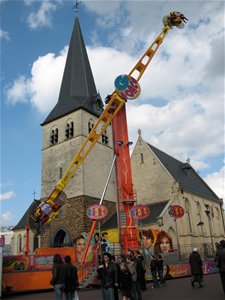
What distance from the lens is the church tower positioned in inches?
1092

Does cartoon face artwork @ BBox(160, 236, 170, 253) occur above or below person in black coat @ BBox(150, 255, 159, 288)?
above

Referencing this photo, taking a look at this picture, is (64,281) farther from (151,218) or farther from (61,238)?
(61,238)

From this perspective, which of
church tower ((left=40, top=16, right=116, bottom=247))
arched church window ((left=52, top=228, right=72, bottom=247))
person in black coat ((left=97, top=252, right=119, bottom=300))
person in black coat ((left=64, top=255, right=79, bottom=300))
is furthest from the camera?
church tower ((left=40, top=16, right=116, bottom=247))

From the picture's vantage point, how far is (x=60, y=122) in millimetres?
33156

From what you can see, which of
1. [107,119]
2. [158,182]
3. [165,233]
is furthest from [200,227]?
[107,119]

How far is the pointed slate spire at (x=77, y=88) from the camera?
1304 inches

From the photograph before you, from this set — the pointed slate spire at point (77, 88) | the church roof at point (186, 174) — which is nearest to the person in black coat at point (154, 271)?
the church roof at point (186, 174)

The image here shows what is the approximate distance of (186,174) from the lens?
37.1 meters

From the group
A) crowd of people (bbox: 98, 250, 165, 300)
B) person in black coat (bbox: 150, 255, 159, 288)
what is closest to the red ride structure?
person in black coat (bbox: 150, 255, 159, 288)

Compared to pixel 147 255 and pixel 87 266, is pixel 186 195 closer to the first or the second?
pixel 147 255

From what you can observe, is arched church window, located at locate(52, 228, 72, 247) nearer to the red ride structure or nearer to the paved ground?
the red ride structure

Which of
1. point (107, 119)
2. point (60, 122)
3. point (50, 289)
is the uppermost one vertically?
point (60, 122)

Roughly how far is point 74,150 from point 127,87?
43.6 ft

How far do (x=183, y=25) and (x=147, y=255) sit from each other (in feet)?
54.4
